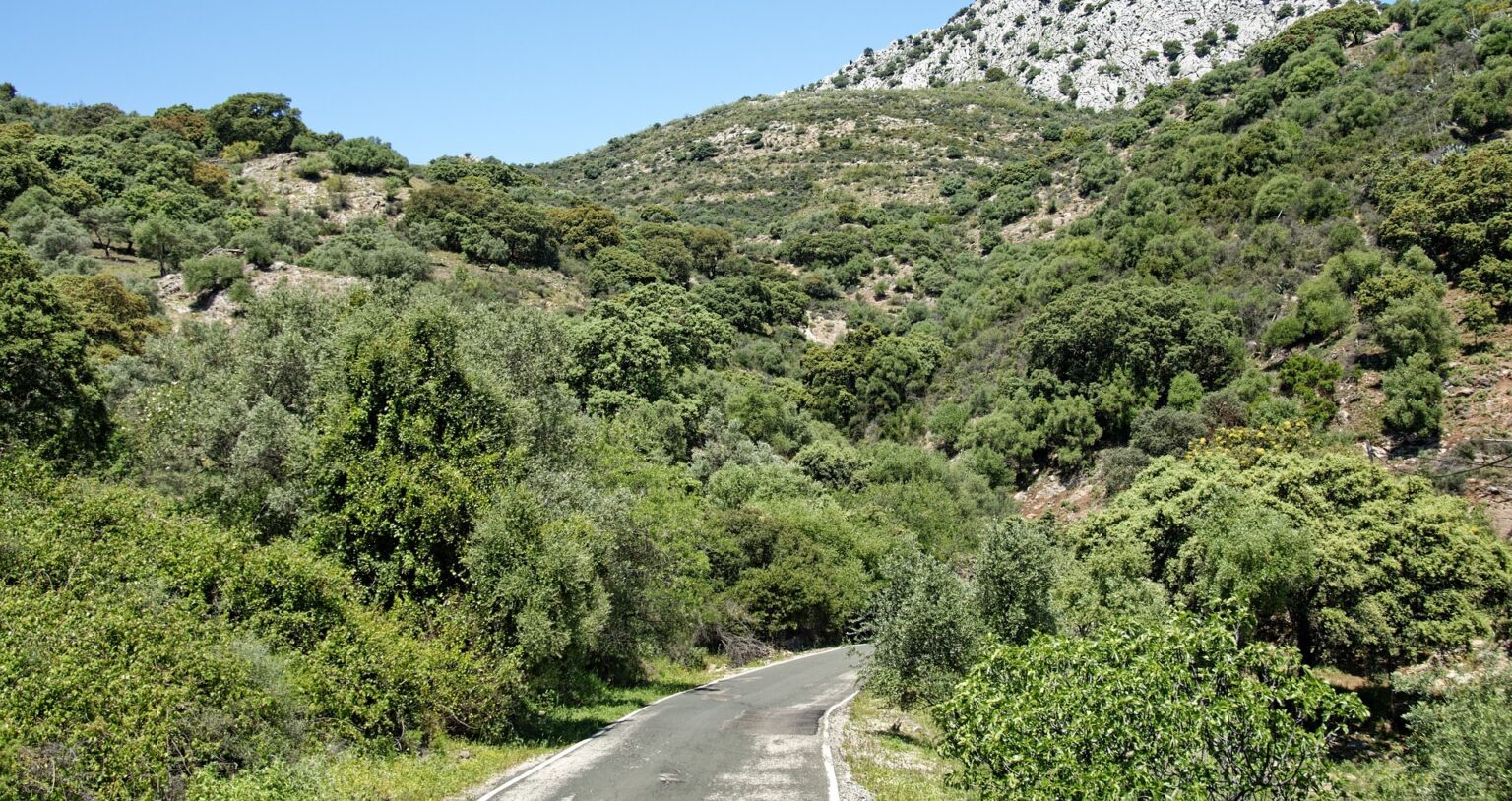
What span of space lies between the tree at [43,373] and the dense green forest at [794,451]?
0.13 metres

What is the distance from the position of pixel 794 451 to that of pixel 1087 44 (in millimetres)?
129094

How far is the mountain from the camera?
5266 inches

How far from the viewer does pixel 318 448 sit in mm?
18438

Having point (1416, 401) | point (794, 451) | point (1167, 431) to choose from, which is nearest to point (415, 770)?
point (1416, 401)

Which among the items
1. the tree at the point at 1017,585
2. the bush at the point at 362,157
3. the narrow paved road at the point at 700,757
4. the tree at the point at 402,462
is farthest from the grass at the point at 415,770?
the bush at the point at 362,157

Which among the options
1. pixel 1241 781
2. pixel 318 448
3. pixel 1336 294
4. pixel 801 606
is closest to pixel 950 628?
pixel 1241 781

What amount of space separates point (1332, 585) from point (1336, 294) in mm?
29199

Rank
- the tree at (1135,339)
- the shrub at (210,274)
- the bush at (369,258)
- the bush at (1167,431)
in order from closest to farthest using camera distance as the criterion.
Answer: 1. the bush at (1167,431)
2. the tree at (1135,339)
3. the shrub at (210,274)
4. the bush at (369,258)

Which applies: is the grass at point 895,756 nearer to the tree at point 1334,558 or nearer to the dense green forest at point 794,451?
the dense green forest at point 794,451

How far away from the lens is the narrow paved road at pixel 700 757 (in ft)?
42.7

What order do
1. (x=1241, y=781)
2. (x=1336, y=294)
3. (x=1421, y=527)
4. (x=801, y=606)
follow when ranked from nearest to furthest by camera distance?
(x=1241, y=781)
(x=1421, y=527)
(x=801, y=606)
(x=1336, y=294)

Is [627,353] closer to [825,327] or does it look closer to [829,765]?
[829,765]

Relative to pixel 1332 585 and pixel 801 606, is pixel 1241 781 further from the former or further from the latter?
pixel 801 606

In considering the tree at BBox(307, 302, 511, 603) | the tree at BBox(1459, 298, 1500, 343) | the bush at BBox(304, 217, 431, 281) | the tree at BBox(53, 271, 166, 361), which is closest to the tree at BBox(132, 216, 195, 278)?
the bush at BBox(304, 217, 431, 281)
